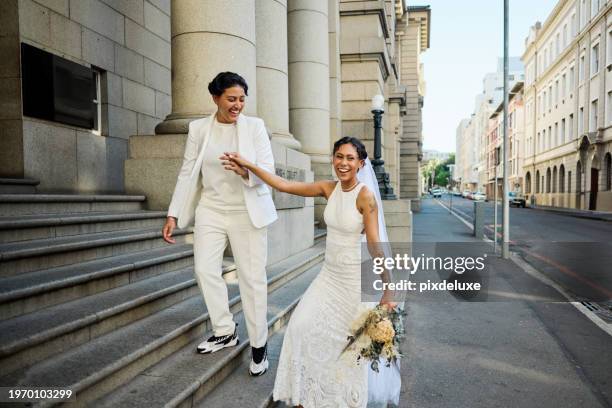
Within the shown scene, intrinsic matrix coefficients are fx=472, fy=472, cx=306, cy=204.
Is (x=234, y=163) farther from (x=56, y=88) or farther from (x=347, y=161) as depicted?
(x=56, y=88)

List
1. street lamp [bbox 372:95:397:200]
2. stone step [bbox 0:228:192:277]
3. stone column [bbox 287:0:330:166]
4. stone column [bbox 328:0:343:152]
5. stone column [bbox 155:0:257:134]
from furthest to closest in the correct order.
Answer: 1. stone column [bbox 328:0:343:152]
2. street lamp [bbox 372:95:397:200]
3. stone column [bbox 287:0:330:166]
4. stone column [bbox 155:0:257:134]
5. stone step [bbox 0:228:192:277]

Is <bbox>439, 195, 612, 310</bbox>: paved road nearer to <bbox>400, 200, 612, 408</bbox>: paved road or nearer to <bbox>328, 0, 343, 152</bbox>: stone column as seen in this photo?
<bbox>400, 200, 612, 408</bbox>: paved road

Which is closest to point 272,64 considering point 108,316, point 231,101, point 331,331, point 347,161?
point 231,101

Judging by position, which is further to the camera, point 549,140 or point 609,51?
point 549,140

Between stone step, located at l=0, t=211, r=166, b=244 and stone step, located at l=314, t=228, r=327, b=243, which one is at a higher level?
stone step, located at l=0, t=211, r=166, b=244

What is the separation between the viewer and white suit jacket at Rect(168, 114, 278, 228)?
12.3ft

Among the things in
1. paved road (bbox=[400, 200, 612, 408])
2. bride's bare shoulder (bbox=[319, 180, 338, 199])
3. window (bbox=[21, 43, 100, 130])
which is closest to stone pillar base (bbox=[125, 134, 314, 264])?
window (bbox=[21, 43, 100, 130])

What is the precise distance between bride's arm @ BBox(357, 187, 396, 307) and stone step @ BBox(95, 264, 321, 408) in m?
1.41

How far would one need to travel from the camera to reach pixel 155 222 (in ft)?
20.3

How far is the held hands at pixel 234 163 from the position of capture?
3504 millimetres

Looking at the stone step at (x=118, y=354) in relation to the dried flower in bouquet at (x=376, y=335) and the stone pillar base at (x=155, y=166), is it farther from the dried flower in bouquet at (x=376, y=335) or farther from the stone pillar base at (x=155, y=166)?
the stone pillar base at (x=155, y=166)

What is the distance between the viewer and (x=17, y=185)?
7.18 metres

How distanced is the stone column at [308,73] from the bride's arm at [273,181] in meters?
8.38

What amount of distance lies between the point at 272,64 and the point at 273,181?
5.42m
